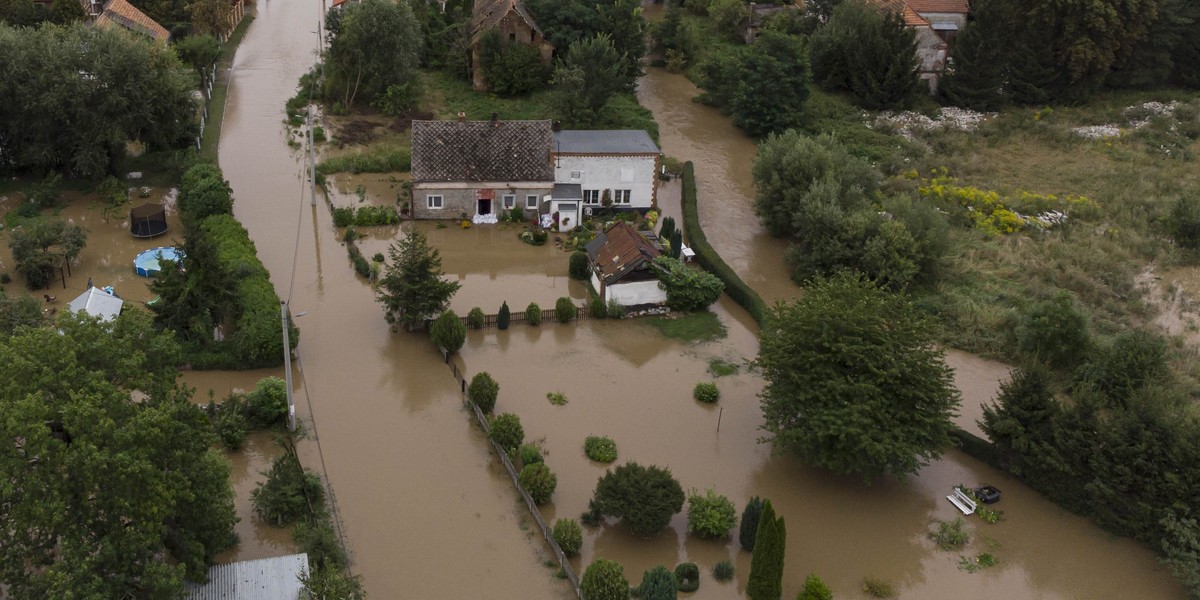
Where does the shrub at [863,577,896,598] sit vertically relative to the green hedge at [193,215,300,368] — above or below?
below

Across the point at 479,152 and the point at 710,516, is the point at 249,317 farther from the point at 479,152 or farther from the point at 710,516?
the point at 710,516

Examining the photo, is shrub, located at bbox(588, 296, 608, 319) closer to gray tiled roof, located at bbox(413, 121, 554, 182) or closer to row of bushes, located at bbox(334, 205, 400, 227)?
gray tiled roof, located at bbox(413, 121, 554, 182)

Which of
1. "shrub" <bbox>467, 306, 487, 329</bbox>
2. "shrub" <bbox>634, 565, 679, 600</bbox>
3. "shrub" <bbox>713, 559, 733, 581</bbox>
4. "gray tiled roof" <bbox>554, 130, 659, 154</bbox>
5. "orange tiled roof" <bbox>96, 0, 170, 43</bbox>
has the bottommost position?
"shrub" <bbox>713, 559, 733, 581</bbox>

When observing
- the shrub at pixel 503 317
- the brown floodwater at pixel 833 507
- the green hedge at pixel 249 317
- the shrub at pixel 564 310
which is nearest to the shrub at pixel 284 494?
the green hedge at pixel 249 317

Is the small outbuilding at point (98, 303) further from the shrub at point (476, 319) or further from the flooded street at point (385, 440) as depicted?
the shrub at point (476, 319)

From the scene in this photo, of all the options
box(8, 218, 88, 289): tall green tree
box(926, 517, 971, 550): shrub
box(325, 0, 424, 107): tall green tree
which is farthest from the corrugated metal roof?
box(325, 0, 424, 107): tall green tree

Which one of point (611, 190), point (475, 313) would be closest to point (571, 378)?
point (475, 313)

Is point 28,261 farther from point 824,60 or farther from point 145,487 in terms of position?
point 824,60
